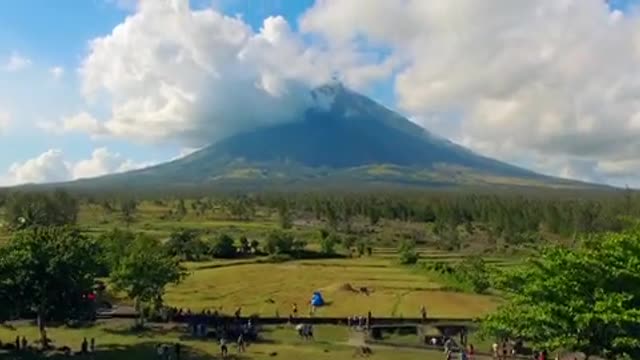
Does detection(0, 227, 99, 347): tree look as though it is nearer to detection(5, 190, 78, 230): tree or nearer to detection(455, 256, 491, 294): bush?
detection(455, 256, 491, 294): bush

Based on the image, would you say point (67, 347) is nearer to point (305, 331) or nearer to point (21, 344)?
point (21, 344)

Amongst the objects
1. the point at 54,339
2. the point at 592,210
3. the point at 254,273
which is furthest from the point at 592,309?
the point at 592,210

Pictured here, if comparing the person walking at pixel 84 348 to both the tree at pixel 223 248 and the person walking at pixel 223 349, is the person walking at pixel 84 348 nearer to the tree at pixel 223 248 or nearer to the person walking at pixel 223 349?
the person walking at pixel 223 349

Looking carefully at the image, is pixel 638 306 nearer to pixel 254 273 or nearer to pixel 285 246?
pixel 254 273

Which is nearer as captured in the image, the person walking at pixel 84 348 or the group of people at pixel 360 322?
the person walking at pixel 84 348

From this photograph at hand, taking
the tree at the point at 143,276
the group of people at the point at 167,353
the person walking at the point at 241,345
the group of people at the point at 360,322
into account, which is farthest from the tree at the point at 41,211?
the group of people at the point at 167,353

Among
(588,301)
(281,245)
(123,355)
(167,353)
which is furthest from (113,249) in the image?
(588,301)

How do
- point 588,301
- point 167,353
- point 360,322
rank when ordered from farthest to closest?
point 360,322, point 167,353, point 588,301
